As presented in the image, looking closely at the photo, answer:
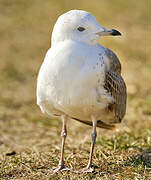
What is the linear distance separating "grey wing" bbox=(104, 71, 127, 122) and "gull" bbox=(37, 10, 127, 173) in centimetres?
1

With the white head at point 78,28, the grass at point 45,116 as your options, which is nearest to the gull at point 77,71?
the white head at point 78,28

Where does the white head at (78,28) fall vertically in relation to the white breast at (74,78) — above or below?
above

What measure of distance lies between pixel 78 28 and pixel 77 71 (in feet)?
1.53

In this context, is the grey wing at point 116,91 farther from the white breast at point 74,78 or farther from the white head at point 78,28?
the white head at point 78,28

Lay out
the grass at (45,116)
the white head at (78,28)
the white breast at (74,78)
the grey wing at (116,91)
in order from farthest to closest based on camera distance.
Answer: the grass at (45,116) < the grey wing at (116,91) < the white head at (78,28) < the white breast at (74,78)

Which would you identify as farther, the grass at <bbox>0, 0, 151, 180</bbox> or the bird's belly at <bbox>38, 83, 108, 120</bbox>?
the grass at <bbox>0, 0, 151, 180</bbox>

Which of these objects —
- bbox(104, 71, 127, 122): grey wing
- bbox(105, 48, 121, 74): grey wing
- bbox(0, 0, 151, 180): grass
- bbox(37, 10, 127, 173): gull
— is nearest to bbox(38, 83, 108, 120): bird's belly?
bbox(37, 10, 127, 173): gull

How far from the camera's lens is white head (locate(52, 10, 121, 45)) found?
443 centimetres

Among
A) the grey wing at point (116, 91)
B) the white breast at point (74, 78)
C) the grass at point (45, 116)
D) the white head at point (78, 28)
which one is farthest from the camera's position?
the grass at point (45, 116)

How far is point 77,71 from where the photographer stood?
432 cm

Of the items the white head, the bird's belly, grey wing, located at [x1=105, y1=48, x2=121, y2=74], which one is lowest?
the bird's belly

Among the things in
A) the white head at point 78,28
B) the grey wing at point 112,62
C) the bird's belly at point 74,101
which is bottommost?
the bird's belly at point 74,101

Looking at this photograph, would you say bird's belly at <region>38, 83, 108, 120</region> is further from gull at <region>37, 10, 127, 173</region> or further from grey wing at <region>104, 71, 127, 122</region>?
grey wing at <region>104, 71, 127, 122</region>

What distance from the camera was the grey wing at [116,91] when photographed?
15.4 ft
